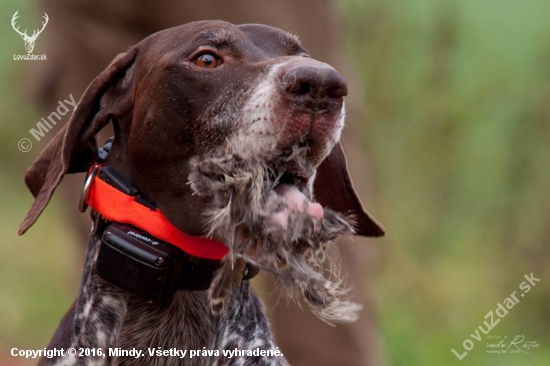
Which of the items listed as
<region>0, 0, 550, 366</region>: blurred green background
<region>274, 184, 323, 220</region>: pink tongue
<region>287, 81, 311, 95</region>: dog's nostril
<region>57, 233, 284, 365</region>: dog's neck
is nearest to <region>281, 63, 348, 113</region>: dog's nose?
<region>287, 81, 311, 95</region>: dog's nostril

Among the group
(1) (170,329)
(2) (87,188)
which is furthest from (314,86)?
(1) (170,329)

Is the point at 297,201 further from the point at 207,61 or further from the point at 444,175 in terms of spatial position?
the point at 444,175

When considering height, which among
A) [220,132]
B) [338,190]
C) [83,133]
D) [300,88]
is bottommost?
[338,190]

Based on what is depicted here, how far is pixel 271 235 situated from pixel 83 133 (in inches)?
42.3

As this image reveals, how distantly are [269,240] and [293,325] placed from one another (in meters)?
2.60

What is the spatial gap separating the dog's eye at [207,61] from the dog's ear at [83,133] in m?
0.40

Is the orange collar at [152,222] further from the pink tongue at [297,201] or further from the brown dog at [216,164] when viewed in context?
the pink tongue at [297,201]

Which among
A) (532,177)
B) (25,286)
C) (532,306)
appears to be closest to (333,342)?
(532,306)

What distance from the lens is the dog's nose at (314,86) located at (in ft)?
10.8

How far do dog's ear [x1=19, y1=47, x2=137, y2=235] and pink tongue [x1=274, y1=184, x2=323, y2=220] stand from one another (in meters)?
0.89

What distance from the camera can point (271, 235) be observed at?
328 centimetres

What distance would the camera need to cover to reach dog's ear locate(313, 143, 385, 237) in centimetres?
425

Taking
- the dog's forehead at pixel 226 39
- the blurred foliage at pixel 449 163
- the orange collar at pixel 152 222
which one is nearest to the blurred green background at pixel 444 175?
the blurred foliage at pixel 449 163

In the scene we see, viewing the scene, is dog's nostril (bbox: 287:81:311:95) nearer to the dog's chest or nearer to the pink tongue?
the pink tongue
